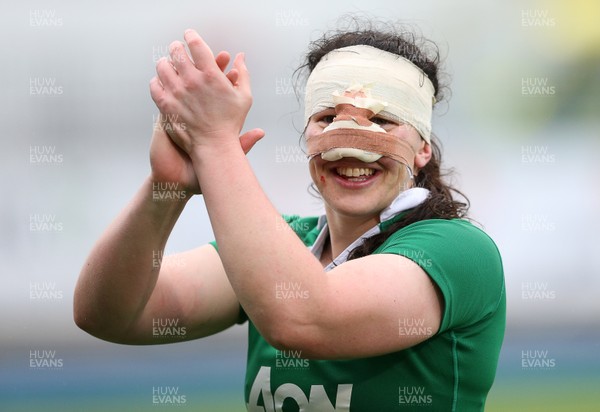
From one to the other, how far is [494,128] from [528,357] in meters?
1.37

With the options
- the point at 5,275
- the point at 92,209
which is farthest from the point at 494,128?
the point at 5,275

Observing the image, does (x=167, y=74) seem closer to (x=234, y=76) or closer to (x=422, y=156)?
(x=234, y=76)

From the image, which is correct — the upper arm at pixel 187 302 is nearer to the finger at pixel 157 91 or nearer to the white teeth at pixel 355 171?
the white teeth at pixel 355 171

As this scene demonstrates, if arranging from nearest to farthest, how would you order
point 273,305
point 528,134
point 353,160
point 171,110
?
1. point 273,305
2. point 171,110
3. point 353,160
4. point 528,134

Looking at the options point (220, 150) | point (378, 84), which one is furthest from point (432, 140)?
point (220, 150)

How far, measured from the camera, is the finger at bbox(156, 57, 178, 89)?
1531 mm

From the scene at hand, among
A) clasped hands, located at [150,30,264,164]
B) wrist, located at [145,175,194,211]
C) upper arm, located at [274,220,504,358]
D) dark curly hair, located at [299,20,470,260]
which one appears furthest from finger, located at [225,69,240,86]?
dark curly hair, located at [299,20,470,260]

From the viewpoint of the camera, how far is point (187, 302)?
2.12 metres

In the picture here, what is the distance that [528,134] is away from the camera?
4871mm

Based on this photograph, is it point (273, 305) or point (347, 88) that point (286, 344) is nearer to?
point (273, 305)

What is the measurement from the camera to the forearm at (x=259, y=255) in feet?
4.61

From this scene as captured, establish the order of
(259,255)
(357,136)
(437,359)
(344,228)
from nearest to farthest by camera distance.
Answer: (259,255)
(437,359)
(357,136)
(344,228)

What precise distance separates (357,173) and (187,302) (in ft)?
1.88

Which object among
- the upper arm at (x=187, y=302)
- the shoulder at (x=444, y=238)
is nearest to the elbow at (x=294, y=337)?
the shoulder at (x=444, y=238)
